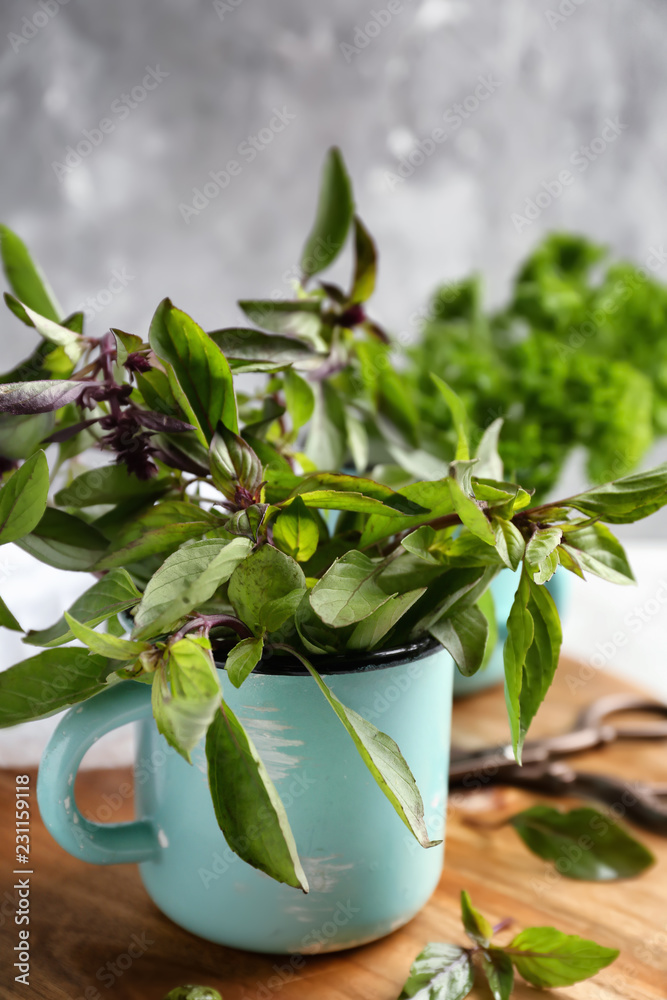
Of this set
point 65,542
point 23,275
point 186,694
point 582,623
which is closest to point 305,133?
point 582,623

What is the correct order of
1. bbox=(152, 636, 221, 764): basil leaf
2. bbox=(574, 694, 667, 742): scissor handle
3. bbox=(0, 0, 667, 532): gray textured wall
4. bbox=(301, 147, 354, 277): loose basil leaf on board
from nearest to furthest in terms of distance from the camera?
bbox=(152, 636, 221, 764): basil leaf
bbox=(301, 147, 354, 277): loose basil leaf on board
bbox=(574, 694, 667, 742): scissor handle
bbox=(0, 0, 667, 532): gray textured wall

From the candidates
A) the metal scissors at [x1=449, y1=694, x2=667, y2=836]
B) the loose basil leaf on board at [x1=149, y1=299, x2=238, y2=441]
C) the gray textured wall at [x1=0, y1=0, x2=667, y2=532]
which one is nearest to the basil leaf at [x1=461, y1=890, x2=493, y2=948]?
the metal scissors at [x1=449, y1=694, x2=667, y2=836]

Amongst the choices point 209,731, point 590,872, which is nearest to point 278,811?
point 209,731

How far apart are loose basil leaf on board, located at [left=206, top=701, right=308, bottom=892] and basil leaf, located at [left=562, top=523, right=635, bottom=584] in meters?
0.14

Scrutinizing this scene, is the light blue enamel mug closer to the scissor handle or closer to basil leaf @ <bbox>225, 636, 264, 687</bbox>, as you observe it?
basil leaf @ <bbox>225, 636, 264, 687</bbox>

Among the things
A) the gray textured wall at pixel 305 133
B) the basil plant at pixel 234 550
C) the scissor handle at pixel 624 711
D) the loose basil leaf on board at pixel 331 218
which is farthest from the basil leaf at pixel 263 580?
the gray textured wall at pixel 305 133

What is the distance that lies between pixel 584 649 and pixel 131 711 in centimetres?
51

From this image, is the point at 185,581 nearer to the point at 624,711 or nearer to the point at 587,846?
the point at 587,846

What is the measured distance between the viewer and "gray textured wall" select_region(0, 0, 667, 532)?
0.99 m

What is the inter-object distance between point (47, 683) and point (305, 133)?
0.95 m

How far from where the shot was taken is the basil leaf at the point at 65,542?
1.14 ft

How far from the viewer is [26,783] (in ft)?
1.69

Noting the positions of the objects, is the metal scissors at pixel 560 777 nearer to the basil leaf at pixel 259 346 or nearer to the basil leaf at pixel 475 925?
the basil leaf at pixel 475 925

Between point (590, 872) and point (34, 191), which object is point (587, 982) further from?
point (34, 191)
